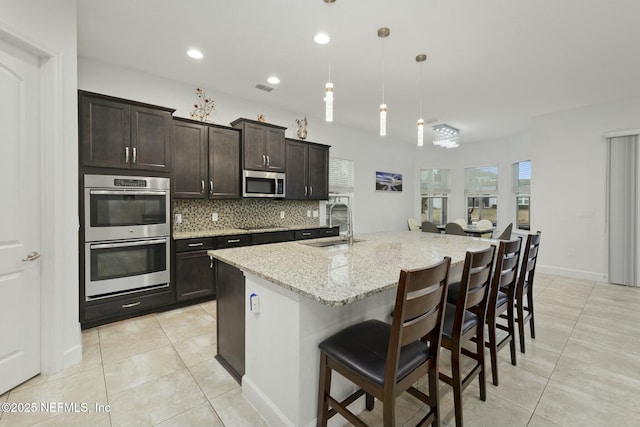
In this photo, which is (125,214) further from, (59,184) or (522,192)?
(522,192)

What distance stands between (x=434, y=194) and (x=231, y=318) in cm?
698

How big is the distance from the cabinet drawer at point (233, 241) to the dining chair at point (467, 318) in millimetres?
2705

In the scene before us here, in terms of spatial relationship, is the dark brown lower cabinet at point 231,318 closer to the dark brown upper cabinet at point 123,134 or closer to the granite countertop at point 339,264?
the granite countertop at point 339,264

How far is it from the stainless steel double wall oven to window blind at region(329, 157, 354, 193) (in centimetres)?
330

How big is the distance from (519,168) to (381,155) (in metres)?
3.05

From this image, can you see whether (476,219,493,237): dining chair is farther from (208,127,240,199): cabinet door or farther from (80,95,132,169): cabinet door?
(80,95,132,169): cabinet door

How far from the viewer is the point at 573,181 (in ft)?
15.8

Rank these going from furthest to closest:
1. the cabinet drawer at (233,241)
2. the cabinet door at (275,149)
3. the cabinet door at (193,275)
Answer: the cabinet door at (275,149) → the cabinet drawer at (233,241) → the cabinet door at (193,275)

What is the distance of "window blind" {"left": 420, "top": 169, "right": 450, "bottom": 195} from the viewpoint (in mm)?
7717

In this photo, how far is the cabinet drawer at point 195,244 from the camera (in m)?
3.36

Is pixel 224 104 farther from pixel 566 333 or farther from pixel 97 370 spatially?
pixel 566 333

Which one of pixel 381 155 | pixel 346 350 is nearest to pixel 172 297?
pixel 346 350

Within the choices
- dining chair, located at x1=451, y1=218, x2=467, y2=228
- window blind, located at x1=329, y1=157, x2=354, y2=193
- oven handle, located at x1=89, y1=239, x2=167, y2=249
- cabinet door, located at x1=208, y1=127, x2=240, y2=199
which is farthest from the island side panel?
dining chair, located at x1=451, y1=218, x2=467, y2=228

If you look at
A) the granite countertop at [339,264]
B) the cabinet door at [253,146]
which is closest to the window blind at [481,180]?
the granite countertop at [339,264]
